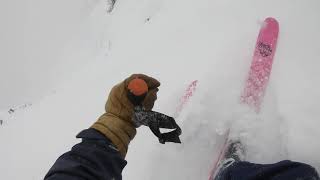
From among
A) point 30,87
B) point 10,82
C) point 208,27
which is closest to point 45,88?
point 30,87

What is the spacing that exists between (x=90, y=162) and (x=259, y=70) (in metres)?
1.59

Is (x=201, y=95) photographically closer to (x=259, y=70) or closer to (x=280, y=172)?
(x=259, y=70)

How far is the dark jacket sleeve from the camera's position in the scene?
154cm

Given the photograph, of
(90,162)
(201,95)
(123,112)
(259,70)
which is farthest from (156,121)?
(259,70)

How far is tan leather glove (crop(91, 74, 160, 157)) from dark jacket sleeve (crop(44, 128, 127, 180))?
3.0 inches

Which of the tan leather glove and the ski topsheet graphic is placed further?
the ski topsheet graphic

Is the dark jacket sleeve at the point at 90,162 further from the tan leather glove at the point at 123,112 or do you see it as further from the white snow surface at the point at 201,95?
the white snow surface at the point at 201,95

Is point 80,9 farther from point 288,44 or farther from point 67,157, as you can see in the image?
point 67,157

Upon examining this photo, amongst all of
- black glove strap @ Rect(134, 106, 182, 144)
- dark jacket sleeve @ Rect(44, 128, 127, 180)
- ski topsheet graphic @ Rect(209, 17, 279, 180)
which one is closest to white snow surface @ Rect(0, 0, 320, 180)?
ski topsheet graphic @ Rect(209, 17, 279, 180)

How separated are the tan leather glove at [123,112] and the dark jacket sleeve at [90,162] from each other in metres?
0.08

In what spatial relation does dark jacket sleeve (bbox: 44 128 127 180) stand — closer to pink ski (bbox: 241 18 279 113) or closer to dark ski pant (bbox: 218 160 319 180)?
dark ski pant (bbox: 218 160 319 180)

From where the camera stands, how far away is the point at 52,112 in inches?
209

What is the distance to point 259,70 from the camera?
2.69 meters

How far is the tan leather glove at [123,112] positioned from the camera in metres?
1.99
